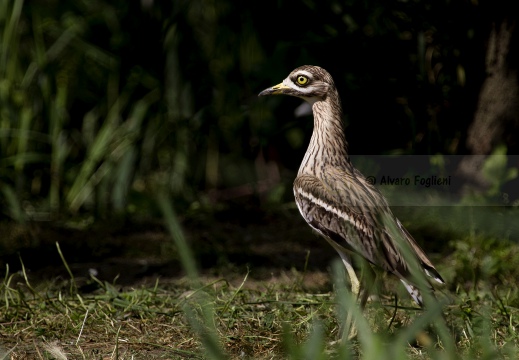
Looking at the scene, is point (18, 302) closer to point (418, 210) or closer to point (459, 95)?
point (418, 210)

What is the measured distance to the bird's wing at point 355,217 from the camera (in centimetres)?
399

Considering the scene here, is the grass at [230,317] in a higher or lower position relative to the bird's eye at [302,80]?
lower

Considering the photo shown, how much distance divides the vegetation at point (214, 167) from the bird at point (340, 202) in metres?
0.28

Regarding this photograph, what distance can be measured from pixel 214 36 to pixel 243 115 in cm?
80

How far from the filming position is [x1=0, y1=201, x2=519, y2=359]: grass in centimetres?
373

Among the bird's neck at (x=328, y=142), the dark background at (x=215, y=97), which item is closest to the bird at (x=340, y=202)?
the bird's neck at (x=328, y=142)

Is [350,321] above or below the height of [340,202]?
below

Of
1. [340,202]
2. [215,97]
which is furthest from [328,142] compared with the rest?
[215,97]

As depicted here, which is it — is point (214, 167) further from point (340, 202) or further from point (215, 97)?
point (340, 202)

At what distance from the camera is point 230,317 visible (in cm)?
408

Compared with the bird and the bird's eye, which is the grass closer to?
the bird

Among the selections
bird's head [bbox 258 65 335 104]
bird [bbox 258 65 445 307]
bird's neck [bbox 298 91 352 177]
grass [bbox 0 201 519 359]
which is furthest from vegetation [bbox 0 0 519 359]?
bird's head [bbox 258 65 335 104]

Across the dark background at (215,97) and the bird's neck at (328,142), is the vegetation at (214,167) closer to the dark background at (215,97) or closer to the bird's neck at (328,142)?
the dark background at (215,97)

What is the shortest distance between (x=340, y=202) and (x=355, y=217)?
0.11m
